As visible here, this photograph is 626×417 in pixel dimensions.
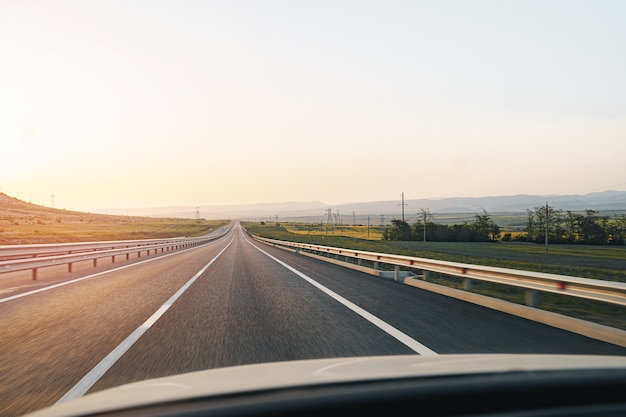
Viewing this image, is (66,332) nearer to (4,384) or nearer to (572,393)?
(4,384)

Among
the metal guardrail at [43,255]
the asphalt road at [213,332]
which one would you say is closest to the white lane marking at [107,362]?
the asphalt road at [213,332]

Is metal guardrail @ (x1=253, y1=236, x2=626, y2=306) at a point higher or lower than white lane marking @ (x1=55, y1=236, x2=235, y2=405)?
higher

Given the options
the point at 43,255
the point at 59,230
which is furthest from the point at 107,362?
the point at 59,230

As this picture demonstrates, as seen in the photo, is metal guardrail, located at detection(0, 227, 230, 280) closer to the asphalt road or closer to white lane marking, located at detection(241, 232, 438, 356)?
the asphalt road

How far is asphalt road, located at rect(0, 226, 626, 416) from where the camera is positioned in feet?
16.0

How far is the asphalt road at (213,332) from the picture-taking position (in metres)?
4.88

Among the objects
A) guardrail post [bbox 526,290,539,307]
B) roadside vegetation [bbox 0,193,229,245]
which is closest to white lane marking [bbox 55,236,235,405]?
guardrail post [bbox 526,290,539,307]

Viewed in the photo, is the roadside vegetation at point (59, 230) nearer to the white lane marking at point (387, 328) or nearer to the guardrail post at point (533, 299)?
the white lane marking at point (387, 328)

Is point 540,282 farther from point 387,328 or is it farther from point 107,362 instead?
point 107,362

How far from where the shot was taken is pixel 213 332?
6777 mm

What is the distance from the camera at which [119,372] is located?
4766 millimetres

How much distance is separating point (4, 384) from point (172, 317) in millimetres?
3661

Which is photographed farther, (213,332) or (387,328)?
(387,328)

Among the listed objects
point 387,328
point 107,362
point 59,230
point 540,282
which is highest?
point 59,230
